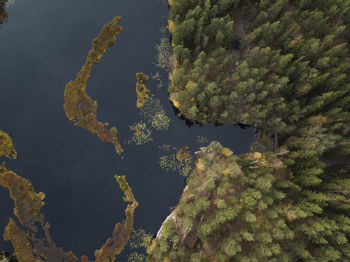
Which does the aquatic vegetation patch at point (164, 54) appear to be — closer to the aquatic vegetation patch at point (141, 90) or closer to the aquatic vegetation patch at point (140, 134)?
the aquatic vegetation patch at point (141, 90)

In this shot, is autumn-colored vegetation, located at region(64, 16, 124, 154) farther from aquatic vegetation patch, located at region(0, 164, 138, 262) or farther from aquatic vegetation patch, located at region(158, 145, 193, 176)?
aquatic vegetation patch, located at region(0, 164, 138, 262)

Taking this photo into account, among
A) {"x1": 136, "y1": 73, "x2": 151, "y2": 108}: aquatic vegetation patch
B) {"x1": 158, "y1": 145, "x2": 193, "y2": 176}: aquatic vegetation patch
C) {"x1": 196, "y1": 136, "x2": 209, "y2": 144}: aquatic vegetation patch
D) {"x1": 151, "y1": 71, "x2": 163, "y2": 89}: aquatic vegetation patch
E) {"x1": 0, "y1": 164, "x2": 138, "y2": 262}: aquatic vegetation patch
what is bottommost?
{"x1": 0, "y1": 164, "x2": 138, "y2": 262}: aquatic vegetation patch

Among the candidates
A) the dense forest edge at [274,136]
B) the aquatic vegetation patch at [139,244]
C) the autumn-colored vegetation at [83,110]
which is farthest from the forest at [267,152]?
the autumn-colored vegetation at [83,110]

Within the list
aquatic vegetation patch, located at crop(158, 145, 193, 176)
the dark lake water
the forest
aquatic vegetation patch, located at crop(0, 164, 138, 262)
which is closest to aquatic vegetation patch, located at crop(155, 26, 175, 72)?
the dark lake water

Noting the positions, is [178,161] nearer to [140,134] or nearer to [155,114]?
[140,134]

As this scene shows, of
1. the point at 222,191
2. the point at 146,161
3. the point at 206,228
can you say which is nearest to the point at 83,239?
the point at 146,161

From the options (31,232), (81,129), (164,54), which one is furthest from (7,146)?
(164,54)
